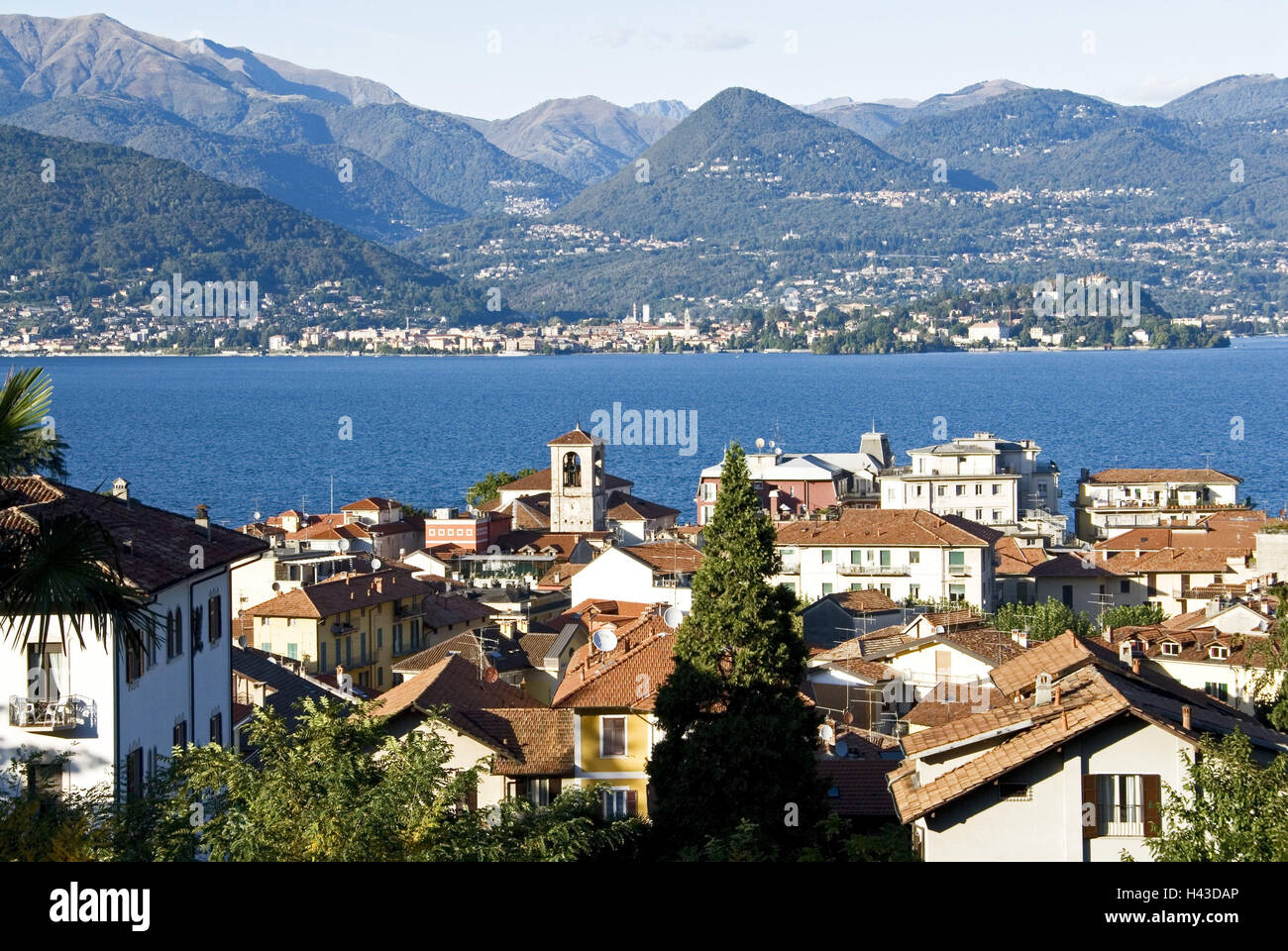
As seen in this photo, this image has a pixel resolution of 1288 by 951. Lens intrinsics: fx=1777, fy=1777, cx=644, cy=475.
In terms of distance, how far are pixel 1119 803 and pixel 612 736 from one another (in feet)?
26.6

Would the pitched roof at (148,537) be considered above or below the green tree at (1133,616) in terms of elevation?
above

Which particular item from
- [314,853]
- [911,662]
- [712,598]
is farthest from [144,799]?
[911,662]

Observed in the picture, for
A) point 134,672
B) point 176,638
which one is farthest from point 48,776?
point 176,638

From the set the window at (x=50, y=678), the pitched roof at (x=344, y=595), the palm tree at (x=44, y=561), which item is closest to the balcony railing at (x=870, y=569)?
the pitched roof at (x=344, y=595)

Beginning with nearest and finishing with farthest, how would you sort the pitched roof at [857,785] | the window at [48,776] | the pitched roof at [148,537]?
the window at [48,776] → the pitched roof at [148,537] → the pitched roof at [857,785]

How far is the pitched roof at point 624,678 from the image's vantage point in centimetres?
2205

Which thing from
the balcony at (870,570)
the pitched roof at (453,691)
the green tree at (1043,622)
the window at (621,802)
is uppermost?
the pitched roof at (453,691)

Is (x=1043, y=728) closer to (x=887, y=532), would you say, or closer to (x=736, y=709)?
(x=736, y=709)

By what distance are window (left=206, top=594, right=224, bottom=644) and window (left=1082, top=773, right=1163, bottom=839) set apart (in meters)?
10.1

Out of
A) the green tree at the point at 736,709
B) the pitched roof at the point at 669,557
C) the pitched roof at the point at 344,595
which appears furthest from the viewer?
the pitched roof at the point at 669,557

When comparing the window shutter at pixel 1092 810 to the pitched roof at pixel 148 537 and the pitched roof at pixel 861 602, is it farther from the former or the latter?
the pitched roof at pixel 861 602

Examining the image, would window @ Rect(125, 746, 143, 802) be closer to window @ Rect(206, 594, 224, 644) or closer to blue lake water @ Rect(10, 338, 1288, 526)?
window @ Rect(206, 594, 224, 644)

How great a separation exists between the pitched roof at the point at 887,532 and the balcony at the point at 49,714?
3418 centimetres
